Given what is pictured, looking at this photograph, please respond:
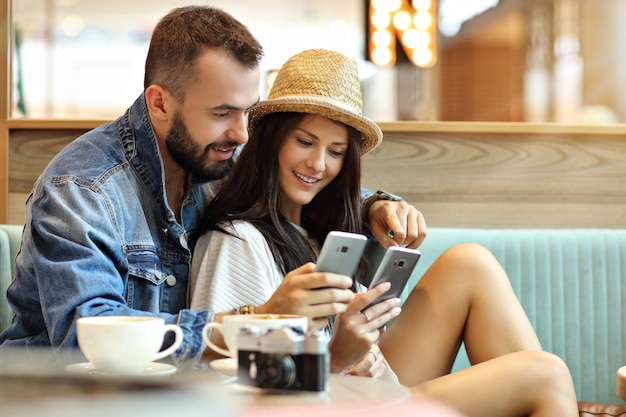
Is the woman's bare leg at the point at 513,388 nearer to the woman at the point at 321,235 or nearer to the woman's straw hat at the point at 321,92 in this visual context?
the woman at the point at 321,235

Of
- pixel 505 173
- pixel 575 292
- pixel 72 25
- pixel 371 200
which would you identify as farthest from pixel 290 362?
pixel 72 25

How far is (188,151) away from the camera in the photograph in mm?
1754

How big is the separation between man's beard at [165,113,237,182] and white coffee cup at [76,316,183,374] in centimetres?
82

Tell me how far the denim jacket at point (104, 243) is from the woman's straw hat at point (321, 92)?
0.27 metres

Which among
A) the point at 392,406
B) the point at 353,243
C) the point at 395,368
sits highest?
the point at 353,243

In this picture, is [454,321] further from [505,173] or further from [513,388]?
[505,173]

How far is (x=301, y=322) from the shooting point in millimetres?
1021

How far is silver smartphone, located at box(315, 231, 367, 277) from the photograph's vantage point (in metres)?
1.30

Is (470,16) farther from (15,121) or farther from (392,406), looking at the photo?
(392,406)

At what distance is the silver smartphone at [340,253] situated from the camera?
130cm

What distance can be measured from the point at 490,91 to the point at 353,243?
26.4ft

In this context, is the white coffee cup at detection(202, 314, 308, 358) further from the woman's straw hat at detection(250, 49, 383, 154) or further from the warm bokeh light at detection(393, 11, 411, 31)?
the warm bokeh light at detection(393, 11, 411, 31)

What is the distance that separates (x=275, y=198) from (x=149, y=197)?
1.01 feet

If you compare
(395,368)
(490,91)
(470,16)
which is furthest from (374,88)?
A: (395,368)
